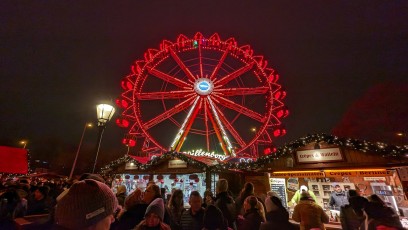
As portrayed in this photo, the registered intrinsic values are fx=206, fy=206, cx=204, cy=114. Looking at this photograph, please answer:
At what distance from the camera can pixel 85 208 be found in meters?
1.35

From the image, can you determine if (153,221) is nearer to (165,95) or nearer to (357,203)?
(357,203)

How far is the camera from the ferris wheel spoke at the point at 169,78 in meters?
17.5

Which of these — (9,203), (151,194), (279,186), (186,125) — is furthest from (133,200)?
(186,125)

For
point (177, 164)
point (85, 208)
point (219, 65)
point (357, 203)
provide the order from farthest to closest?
1. point (219, 65)
2. point (177, 164)
3. point (357, 203)
4. point (85, 208)

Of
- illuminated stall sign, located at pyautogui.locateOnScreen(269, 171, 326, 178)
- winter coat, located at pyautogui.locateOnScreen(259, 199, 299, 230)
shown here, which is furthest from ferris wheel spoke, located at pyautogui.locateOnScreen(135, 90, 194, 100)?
winter coat, located at pyautogui.locateOnScreen(259, 199, 299, 230)

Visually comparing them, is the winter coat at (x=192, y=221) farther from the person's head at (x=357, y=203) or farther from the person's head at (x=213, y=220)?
the person's head at (x=357, y=203)

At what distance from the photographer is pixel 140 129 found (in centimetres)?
1622

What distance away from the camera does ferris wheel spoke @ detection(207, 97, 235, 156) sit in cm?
1670

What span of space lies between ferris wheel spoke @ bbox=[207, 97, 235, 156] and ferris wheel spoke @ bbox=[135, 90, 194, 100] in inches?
78.5

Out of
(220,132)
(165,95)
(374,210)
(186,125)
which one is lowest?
(374,210)

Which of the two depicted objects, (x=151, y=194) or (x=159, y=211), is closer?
(x=159, y=211)

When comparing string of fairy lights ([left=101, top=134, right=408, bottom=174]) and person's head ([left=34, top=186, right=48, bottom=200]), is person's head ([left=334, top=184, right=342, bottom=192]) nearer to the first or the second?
string of fairy lights ([left=101, top=134, right=408, bottom=174])

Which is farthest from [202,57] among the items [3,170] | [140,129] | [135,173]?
[3,170]

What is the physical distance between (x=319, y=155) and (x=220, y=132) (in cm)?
935
